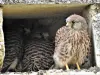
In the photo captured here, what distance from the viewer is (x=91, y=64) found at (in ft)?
12.8

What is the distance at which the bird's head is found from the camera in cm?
373

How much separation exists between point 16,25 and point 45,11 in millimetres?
532

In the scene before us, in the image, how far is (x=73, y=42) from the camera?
3.76m

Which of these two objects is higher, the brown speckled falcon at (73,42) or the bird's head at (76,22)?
the bird's head at (76,22)

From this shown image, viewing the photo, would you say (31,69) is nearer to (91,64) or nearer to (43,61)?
(43,61)

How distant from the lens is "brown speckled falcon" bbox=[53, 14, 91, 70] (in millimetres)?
3750

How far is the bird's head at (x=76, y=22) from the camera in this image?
3.73 metres

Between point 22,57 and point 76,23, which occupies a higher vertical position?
point 76,23

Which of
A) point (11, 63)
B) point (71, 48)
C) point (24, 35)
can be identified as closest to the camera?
point (71, 48)

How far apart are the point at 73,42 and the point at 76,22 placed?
0.55 feet

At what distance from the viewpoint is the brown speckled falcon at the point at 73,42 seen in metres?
3.75

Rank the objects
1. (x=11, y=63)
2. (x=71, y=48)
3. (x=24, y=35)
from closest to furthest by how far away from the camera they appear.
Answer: (x=71, y=48)
(x=11, y=63)
(x=24, y=35)

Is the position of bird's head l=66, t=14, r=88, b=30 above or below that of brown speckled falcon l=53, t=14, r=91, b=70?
above

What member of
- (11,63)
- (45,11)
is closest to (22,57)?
(11,63)
